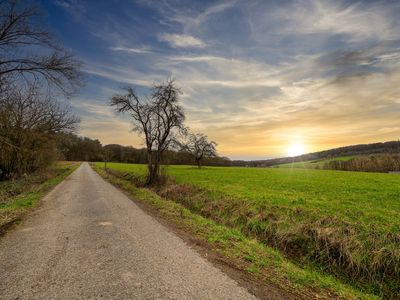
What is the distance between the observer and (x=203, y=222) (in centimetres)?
940

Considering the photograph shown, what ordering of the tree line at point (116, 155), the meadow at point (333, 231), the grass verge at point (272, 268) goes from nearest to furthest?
the grass verge at point (272, 268), the meadow at point (333, 231), the tree line at point (116, 155)

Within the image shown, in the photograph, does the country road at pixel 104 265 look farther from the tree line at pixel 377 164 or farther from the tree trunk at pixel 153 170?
the tree line at pixel 377 164

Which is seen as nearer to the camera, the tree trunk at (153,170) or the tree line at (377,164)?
the tree trunk at (153,170)

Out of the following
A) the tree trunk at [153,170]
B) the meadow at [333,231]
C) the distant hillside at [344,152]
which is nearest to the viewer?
the meadow at [333,231]

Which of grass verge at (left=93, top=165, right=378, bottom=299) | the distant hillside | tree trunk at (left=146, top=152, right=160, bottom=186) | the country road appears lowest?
grass verge at (left=93, top=165, right=378, bottom=299)

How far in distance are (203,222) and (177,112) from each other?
13961 mm

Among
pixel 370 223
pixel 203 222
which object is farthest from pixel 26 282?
pixel 370 223


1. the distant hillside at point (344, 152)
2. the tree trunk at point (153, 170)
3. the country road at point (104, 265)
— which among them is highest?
the distant hillside at point (344, 152)

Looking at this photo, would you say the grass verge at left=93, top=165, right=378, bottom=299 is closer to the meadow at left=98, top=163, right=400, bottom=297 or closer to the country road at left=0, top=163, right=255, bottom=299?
the meadow at left=98, top=163, right=400, bottom=297

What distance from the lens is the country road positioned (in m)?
4.11

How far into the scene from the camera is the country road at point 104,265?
411cm

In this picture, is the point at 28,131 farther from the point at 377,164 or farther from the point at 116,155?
the point at 116,155

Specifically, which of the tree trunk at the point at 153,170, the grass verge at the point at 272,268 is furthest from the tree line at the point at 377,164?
the grass verge at the point at 272,268

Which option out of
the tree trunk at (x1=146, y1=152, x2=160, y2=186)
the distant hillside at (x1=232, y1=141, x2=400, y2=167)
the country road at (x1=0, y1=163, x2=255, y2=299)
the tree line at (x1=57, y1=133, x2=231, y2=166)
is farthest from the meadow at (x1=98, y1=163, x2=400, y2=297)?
the distant hillside at (x1=232, y1=141, x2=400, y2=167)
